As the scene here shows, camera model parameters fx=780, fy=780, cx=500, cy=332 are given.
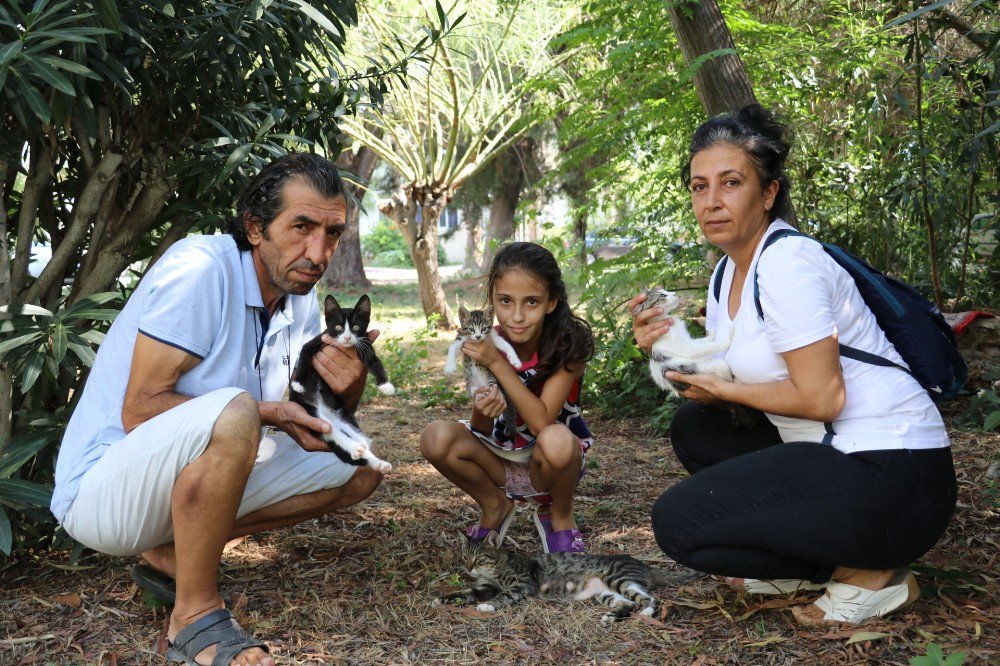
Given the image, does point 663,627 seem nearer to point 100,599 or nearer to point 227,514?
point 227,514

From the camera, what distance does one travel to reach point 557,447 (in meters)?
3.19

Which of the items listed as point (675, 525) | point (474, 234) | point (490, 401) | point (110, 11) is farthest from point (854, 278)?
point (474, 234)

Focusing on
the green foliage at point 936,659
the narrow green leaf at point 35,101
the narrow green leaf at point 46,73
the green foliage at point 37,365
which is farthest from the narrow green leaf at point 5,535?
the green foliage at point 936,659

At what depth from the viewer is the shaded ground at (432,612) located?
2.53 metres

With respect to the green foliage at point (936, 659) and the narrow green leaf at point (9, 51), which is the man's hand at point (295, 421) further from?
the green foliage at point (936, 659)

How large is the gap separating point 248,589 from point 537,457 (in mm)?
1261

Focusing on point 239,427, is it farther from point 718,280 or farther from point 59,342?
point 718,280

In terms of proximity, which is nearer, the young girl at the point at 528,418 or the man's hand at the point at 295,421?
the man's hand at the point at 295,421

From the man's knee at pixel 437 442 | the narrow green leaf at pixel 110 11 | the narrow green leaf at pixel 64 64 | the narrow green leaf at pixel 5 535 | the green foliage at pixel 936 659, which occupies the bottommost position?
the green foliage at pixel 936 659

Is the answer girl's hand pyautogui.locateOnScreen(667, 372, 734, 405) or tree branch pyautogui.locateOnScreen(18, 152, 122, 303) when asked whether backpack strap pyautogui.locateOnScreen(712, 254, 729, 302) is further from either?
tree branch pyautogui.locateOnScreen(18, 152, 122, 303)

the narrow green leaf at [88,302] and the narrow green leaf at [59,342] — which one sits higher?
the narrow green leaf at [88,302]

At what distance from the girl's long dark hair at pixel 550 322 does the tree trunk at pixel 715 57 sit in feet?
5.89

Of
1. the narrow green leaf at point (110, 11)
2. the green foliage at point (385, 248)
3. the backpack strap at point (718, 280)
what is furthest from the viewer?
the green foliage at point (385, 248)

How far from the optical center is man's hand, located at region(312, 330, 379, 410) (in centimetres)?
303
